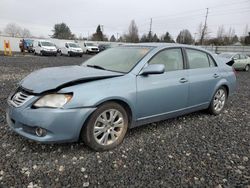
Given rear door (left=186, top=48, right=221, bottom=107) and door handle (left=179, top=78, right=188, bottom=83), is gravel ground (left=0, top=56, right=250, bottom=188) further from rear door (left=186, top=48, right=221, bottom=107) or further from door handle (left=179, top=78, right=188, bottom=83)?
door handle (left=179, top=78, right=188, bottom=83)

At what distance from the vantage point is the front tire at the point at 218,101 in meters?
4.82

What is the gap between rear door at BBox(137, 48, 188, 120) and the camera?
11.0 feet

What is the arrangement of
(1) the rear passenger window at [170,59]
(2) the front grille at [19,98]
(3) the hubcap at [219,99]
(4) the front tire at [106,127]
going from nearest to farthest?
(2) the front grille at [19,98] → (4) the front tire at [106,127] → (1) the rear passenger window at [170,59] → (3) the hubcap at [219,99]

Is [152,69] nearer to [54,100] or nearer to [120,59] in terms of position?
[120,59]

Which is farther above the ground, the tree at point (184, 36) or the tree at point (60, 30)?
the tree at point (60, 30)

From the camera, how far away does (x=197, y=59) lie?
4.42 m

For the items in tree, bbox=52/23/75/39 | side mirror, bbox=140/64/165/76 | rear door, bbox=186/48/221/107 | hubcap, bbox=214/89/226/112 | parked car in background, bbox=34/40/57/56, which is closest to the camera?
side mirror, bbox=140/64/165/76

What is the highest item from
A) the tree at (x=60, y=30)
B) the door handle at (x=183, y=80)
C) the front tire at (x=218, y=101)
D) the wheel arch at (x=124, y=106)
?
the tree at (x=60, y=30)

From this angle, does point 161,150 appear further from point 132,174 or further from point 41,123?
point 41,123

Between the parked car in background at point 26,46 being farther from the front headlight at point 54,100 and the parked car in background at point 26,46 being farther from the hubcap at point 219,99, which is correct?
the front headlight at point 54,100

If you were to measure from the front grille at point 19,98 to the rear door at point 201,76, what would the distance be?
272 centimetres

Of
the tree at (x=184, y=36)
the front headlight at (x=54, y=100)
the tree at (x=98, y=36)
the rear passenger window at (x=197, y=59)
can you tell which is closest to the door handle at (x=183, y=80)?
the rear passenger window at (x=197, y=59)

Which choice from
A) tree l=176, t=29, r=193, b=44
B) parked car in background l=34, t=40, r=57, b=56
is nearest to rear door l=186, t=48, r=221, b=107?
parked car in background l=34, t=40, r=57, b=56

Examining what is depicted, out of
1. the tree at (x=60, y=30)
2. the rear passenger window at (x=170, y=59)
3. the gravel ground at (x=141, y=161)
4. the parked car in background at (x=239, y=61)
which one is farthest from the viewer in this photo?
the tree at (x=60, y=30)
